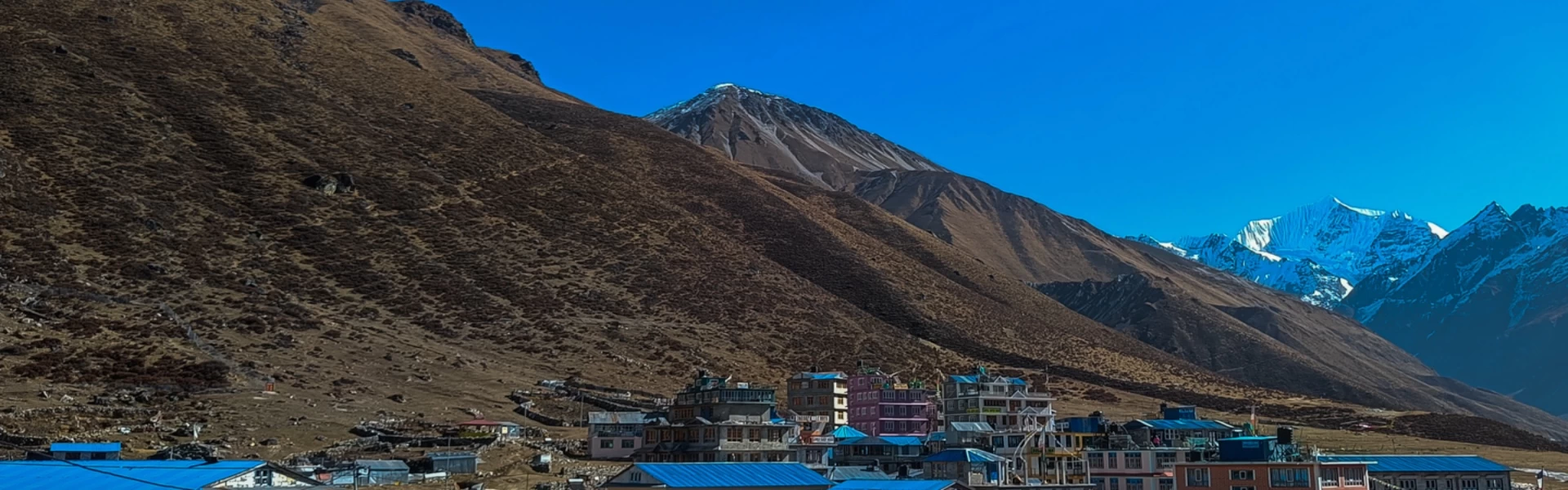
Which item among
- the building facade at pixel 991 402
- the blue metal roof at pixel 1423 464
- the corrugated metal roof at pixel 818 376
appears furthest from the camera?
the corrugated metal roof at pixel 818 376

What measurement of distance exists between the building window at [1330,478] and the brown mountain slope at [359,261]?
58.5 m

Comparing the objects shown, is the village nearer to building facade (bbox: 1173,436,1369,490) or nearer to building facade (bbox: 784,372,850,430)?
building facade (bbox: 1173,436,1369,490)

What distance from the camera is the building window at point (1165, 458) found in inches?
3150

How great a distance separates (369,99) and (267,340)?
249ft

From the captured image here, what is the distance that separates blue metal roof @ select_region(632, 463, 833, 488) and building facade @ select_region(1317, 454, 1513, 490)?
→ 41.7 m

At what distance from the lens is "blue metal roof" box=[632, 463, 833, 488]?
58281mm

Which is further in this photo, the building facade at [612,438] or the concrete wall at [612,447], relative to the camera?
the building facade at [612,438]

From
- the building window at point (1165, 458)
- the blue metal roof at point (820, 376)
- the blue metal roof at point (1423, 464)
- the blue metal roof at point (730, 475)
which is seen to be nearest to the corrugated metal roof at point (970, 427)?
the building window at point (1165, 458)

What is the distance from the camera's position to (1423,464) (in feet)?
303

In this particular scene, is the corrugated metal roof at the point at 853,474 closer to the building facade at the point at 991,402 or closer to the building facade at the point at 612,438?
the building facade at the point at 612,438

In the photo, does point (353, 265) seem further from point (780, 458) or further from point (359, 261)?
point (780, 458)

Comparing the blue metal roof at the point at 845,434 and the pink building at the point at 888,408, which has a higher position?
the pink building at the point at 888,408

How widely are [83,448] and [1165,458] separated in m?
54.4

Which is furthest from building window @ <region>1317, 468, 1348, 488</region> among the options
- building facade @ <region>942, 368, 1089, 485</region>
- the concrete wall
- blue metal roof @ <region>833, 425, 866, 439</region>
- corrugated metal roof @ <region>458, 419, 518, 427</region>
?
→ corrugated metal roof @ <region>458, 419, 518, 427</region>
